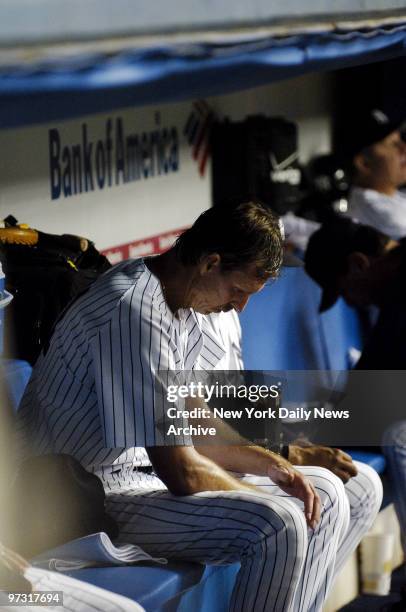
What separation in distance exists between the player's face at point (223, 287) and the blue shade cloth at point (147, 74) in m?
0.46

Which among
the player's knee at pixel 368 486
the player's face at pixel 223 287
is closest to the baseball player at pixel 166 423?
the player's face at pixel 223 287

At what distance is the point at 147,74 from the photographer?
1.91 m

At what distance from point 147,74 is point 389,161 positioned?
3847mm

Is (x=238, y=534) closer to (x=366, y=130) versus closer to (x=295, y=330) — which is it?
(x=295, y=330)

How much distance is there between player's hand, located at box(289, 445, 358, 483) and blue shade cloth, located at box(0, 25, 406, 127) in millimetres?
1090

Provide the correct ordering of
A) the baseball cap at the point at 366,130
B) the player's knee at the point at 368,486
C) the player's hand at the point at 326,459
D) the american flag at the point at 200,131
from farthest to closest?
1. the baseball cap at the point at 366,130
2. the american flag at the point at 200,131
3. the player's knee at the point at 368,486
4. the player's hand at the point at 326,459

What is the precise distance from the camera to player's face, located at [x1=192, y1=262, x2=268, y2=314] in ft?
8.77

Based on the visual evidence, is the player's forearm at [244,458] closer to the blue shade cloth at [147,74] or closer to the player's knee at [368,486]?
the player's knee at [368,486]

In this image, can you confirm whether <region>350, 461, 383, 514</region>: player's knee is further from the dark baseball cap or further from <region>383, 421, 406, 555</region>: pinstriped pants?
the dark baseball cap

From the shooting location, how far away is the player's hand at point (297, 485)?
2869 mm

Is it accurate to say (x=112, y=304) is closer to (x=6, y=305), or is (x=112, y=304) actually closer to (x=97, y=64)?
(x=6, y=305)

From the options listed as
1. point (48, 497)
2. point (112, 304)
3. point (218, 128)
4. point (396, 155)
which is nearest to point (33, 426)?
point (48, 497)

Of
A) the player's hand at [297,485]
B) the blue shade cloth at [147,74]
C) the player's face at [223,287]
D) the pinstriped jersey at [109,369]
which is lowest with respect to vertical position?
the player's hand at [297,485]

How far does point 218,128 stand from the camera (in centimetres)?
543
